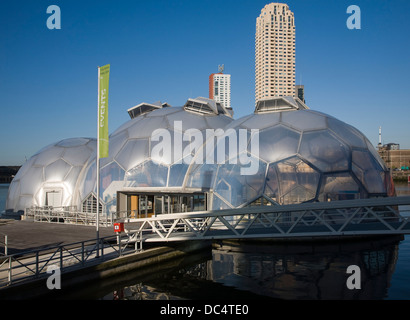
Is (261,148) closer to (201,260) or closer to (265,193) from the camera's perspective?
(265,193)

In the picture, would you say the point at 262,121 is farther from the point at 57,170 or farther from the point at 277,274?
the point at 57,170

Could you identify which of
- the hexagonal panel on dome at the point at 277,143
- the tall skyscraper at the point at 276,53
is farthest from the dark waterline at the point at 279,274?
the tall skyscraper at the point at 276,53

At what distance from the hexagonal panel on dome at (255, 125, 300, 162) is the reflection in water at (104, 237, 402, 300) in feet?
14.3

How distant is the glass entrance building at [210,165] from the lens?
56.2 ft

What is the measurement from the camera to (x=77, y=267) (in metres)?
11.3

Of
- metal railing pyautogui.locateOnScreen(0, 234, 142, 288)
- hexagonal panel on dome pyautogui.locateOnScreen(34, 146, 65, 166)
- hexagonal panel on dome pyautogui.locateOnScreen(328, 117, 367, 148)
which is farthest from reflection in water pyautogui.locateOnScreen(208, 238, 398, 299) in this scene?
hexagonal panel on dome pyautogui.locateOnScreen(34, 146, 65, 166)

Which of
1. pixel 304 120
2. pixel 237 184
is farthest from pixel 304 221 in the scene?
pixel 304 120

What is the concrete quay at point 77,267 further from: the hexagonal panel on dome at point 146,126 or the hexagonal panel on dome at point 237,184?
the hexagonal panel on dome at point 146,126

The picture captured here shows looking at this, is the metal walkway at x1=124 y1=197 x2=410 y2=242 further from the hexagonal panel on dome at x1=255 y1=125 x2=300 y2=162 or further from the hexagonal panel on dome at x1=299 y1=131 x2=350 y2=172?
the hexagonal panel on dome at x1=255 y1=125 x2=300 y2=162

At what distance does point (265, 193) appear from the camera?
16922mm

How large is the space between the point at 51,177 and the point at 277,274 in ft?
71.3

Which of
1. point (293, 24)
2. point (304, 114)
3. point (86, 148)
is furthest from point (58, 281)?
point (293, 24)

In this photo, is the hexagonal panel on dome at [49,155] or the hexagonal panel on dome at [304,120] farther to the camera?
the hexagonal panel on dome at [49,155]

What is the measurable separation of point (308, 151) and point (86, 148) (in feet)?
65.9
